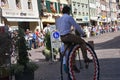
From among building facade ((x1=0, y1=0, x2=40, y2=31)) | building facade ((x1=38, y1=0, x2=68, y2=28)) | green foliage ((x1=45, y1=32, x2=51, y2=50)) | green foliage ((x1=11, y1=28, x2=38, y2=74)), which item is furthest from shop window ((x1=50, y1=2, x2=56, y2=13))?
green foliage ((x1=11, y1=28, x2=38, y2=74))

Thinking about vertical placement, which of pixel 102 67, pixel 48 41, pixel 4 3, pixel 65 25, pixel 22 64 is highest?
pixel 65 25

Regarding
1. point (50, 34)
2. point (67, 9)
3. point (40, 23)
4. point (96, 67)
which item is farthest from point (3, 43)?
point (40, 23)

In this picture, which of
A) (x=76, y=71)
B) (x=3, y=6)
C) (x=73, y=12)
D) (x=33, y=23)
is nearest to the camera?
(x=76, y=71)

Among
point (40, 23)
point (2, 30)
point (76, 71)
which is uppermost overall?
point (2, 30)

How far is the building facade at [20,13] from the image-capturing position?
4328 cm

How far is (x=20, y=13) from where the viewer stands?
47375 mm

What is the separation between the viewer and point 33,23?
52.2m

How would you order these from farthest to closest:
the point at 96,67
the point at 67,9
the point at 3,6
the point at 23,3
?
the point at 23,3 < the point at 3,6 < the point at 67,9 < the point at 96,67

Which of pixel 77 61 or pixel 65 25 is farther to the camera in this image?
pixel 65 25

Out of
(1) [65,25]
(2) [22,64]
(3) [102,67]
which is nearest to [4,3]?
(3) [102,67]

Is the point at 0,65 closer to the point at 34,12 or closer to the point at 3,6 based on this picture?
the point at 3,6

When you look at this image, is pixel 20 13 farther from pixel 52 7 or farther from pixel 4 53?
pixel 4 53

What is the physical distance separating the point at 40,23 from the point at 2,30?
43609 millimetres

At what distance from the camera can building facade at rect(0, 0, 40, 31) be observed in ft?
142
